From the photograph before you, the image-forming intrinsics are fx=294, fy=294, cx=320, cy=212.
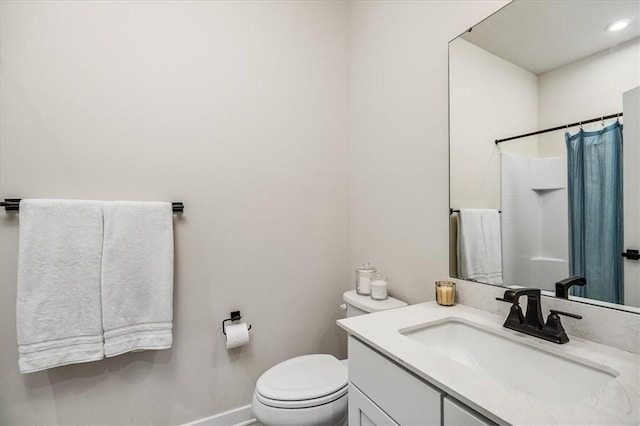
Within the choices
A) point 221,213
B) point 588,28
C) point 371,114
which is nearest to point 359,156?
point 371,114

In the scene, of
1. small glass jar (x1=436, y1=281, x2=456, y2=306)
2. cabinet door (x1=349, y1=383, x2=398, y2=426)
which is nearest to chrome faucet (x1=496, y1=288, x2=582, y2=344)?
small glass jar (x1=436, y1=281, x2=456, y2=306)

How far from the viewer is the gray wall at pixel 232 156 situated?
4.14ft

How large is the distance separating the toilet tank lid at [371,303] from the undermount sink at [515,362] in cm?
36

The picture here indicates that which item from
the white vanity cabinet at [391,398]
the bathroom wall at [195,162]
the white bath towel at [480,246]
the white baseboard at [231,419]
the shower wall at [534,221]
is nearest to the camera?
the white vanity cabinet at [391,398]

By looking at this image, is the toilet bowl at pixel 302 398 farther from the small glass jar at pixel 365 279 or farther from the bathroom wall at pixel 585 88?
the bathroom wall at pixel 585 88

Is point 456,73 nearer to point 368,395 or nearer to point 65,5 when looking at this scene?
point 368,395

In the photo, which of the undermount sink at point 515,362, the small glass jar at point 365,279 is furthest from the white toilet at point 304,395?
the undermount sink at point 515,362

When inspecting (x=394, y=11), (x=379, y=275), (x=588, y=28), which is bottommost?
(x=379, y=275)

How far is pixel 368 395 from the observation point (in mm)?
903

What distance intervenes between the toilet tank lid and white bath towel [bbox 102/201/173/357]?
0.90m

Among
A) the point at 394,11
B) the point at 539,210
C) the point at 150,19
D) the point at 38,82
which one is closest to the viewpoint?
the point at 539,210

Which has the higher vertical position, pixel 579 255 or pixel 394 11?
pixel 394 11

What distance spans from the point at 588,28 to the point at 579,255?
0.69 metres

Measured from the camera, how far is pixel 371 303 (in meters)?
1.47
